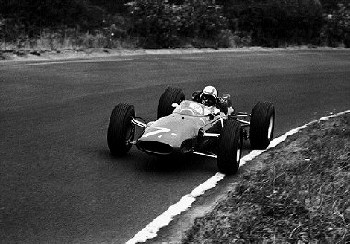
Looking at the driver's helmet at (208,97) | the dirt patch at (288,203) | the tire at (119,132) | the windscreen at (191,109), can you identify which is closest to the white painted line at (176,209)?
the dirt patch at (288,203)

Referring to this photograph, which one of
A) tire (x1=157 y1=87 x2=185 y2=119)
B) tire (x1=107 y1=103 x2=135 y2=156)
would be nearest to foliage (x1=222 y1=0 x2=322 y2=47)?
tire (x1=157 y1=87 x2=185 y2=119)

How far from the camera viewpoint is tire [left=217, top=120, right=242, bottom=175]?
27.4ft

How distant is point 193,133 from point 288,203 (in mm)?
2474

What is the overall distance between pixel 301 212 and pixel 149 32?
1801 centimetres

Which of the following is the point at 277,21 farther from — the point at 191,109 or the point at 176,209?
the point at 176,209

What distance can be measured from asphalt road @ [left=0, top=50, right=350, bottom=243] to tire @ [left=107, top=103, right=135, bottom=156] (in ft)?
0.50

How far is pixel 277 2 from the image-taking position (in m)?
30.4

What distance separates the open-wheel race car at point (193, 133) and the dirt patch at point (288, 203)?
17.4 inches

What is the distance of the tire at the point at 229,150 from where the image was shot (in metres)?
8.34

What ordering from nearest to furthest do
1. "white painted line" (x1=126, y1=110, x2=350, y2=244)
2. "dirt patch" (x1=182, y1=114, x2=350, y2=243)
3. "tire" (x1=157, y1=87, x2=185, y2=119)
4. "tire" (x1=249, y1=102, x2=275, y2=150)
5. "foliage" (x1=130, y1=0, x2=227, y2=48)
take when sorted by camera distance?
"dirt patch" (x1=182, y1=114, x2=350, y2=243)
"white painted line" (x1=126, y1=110, x2=350, y2=244)
"tire" (x1=249, y1=102, x2=275, y2=150)
"tire" (x1=157, y1=87, x2=185, y2=119)
"foliage" (x1=130, y1=0, x2=227, y2=48)

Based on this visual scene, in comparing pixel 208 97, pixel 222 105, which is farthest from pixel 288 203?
pixel 222 105

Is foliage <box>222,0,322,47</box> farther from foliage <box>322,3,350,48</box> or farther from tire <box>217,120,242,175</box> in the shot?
tire <box>217,120,242,175</box>

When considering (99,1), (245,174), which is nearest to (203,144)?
(245,174)

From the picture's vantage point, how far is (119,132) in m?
8.87
